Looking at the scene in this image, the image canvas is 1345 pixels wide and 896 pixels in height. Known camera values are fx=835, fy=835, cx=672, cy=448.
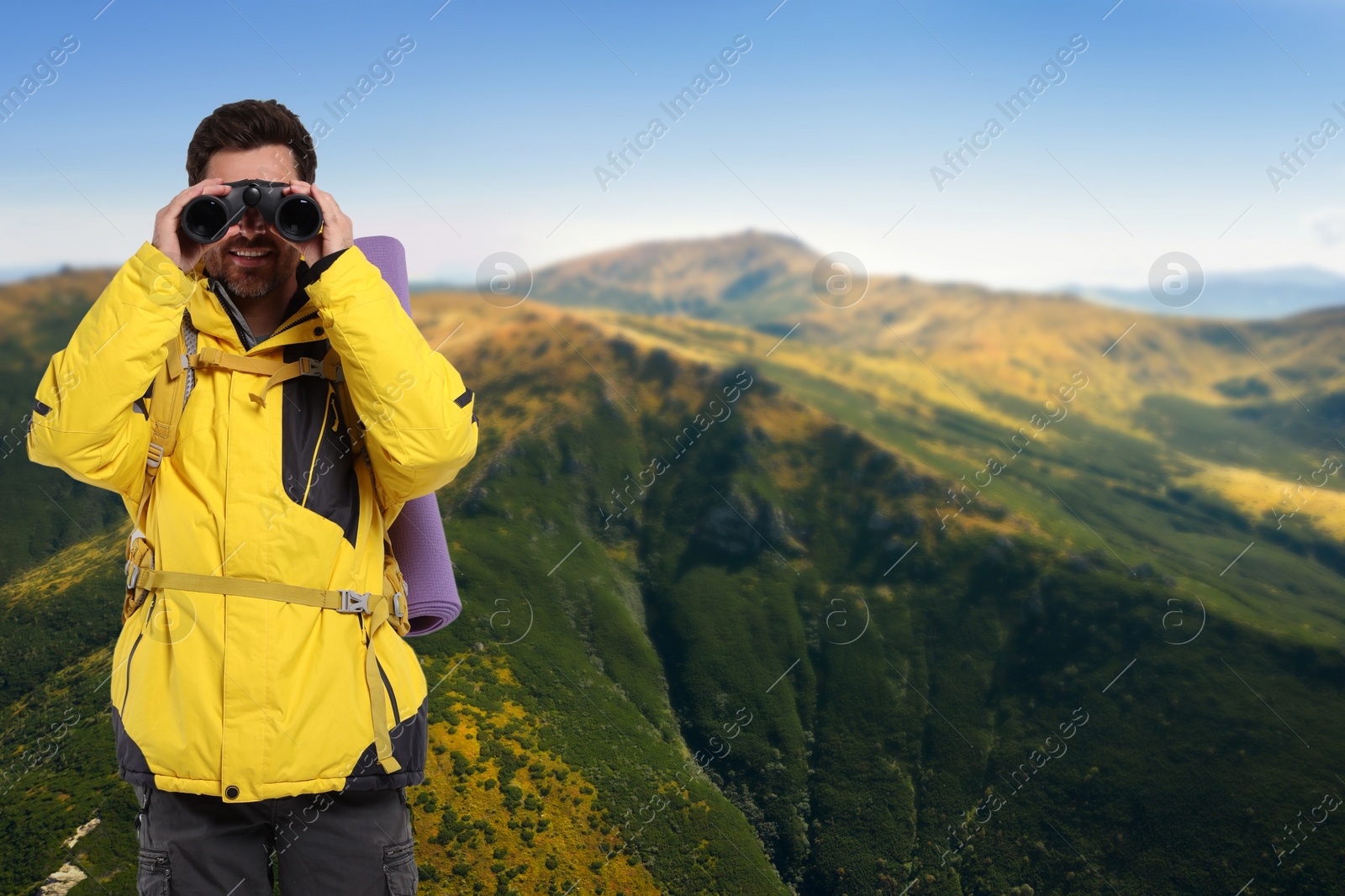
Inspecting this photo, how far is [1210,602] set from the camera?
14362 centimetres

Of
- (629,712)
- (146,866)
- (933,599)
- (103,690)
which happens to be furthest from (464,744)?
(146,866)

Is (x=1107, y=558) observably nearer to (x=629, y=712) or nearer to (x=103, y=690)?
(x=629, y=712)

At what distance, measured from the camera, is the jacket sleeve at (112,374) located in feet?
14.5

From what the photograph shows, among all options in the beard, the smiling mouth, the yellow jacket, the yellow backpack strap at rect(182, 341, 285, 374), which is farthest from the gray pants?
the smiling mouth

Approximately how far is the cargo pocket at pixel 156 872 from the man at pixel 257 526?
0.01 m

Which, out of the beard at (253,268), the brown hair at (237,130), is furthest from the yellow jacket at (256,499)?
the brown hair at (237,130)

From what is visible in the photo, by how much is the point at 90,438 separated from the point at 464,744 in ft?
348

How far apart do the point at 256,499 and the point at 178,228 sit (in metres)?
1.58

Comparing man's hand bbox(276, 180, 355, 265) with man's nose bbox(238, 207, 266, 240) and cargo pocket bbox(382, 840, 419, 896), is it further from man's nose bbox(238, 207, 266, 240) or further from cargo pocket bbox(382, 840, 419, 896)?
cargo pocket bbox(382, 840, 419, 896)

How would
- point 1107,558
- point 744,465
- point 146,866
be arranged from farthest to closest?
point 744,465
point 1107,558
point 146,866

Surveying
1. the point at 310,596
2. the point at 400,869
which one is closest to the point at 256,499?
the point at 310,596

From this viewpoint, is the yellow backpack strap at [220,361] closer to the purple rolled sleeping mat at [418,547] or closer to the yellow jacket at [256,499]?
the yellow jacket at [256,499]

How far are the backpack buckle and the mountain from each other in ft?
296

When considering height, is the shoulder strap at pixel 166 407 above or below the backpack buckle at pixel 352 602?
above
